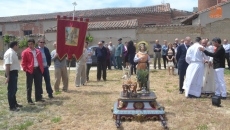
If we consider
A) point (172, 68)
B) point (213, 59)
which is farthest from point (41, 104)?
point (172, 68)

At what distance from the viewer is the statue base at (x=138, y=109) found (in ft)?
26.1

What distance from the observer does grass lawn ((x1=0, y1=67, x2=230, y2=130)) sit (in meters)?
7.71

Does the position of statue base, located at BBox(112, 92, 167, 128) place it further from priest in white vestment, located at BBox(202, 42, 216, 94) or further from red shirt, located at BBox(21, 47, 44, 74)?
priest in white vestment, located at BBox(202, 42, 216, 94)

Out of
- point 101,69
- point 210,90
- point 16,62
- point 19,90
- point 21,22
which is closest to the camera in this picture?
point 16,62

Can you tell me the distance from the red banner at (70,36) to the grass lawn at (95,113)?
145 centimetres

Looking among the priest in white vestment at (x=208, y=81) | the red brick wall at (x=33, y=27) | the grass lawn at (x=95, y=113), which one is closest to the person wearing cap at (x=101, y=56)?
the grass lawn at (x=95, y=113)

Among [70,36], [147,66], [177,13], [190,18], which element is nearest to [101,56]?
[70,36]

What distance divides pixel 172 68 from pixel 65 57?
25.3 feet

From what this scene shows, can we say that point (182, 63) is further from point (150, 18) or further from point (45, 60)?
point (150, 18)

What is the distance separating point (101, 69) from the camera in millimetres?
16531

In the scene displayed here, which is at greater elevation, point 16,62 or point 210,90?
point 16,62

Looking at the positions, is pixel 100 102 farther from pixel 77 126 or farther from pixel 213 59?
pixel 213 59

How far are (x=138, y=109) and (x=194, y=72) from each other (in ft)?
11.6

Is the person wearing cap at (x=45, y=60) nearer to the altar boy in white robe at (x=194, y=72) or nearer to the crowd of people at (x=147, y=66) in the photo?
the crowd of people at (x=147, y=66)
